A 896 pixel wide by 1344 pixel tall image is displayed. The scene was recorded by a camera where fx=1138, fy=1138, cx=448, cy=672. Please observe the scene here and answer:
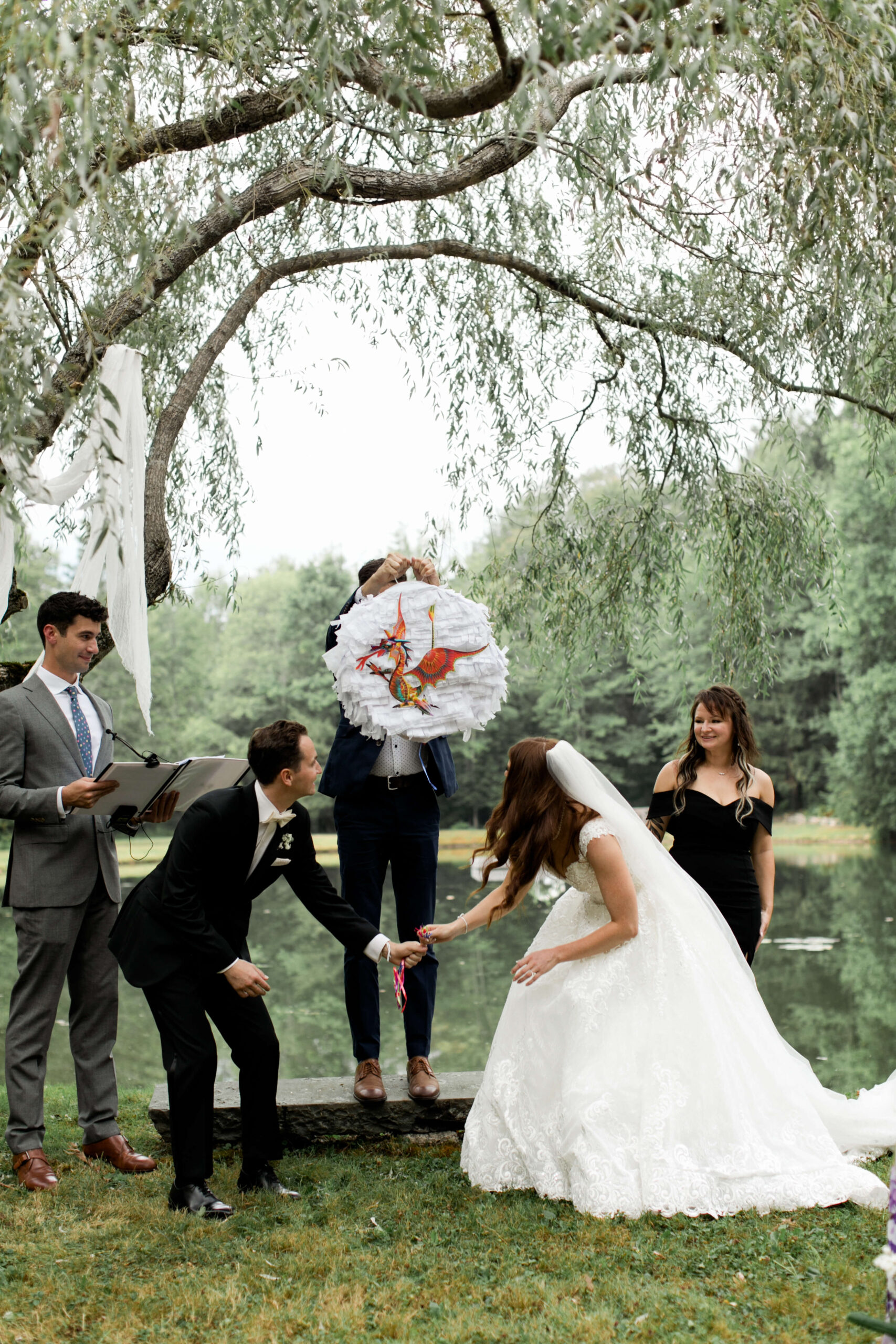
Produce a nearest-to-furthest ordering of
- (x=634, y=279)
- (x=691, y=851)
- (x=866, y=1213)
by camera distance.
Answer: (x=866, y=1213)
(x=691, y=851)
(x=634, y=279)

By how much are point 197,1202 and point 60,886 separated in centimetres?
115

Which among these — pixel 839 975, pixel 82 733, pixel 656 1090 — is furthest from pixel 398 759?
pixel 839 975

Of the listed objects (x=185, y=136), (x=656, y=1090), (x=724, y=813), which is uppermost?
(x=185, y=136)

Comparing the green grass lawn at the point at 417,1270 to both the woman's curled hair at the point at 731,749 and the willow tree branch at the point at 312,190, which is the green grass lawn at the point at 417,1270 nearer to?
the woman's curled hair at the point at 731,749

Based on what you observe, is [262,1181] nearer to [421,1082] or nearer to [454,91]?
[421,1082]

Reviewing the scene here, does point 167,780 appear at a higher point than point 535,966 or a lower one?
higher

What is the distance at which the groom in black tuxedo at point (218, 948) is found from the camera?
3.51 metres

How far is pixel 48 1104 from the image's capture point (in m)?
5.59

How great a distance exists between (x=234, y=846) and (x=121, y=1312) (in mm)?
1319

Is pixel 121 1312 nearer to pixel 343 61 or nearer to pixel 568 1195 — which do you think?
pixel 568 1195

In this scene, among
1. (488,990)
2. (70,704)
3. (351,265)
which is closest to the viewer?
(70,704)

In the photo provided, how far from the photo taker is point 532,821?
3.78m

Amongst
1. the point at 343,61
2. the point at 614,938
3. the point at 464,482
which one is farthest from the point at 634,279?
the point at 614,938

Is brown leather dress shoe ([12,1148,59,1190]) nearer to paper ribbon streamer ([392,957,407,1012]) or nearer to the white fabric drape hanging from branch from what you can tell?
paper ribbon streamer ([392,957,407,1012])
